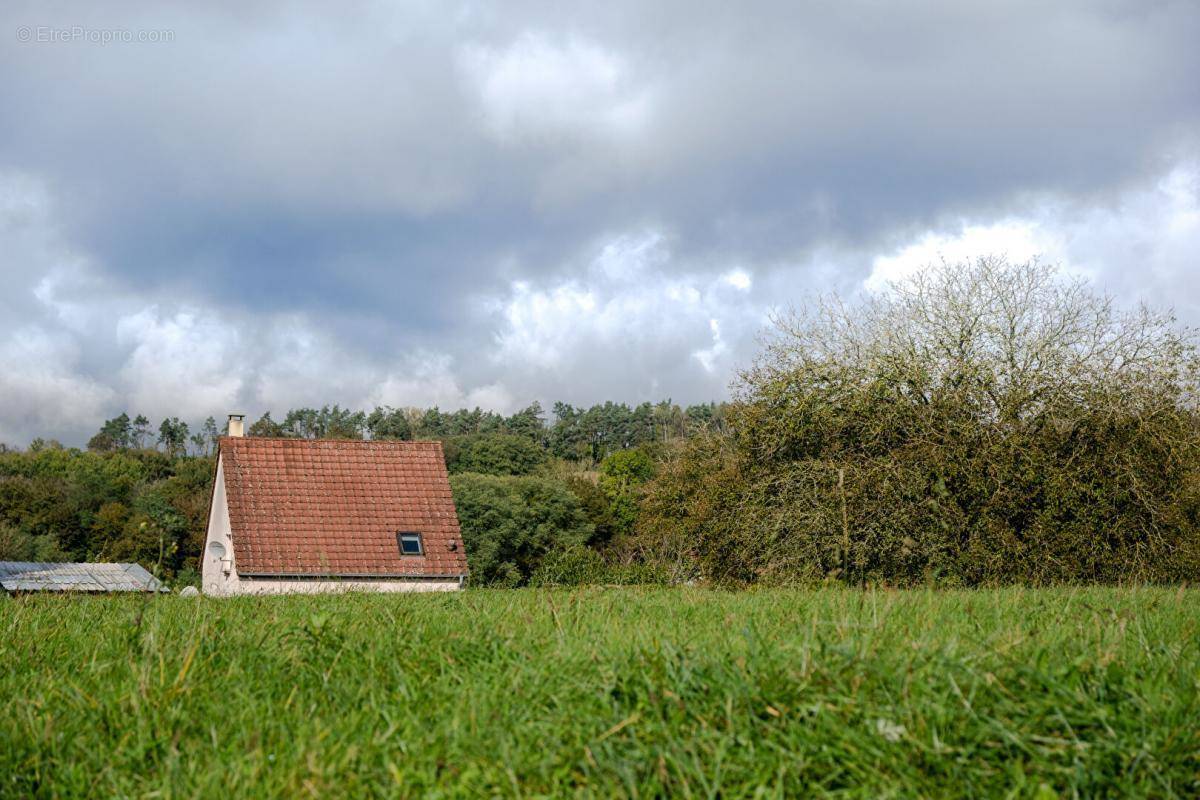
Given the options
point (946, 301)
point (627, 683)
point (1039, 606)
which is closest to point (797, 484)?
point (946, 301)

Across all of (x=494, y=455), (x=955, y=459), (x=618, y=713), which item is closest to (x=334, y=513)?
(x=955, y=459)

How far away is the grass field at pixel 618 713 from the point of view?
3268mm

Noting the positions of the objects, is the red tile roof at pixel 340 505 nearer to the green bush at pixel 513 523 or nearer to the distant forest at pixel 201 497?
the distant forest at pixel 201 497

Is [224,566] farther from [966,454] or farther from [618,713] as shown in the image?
[618,713]

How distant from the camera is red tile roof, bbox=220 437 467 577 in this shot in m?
32.7

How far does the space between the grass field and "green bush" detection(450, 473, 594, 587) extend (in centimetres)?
6124

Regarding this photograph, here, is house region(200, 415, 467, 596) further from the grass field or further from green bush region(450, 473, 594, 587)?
green bush region(450, 473, 594, 587)

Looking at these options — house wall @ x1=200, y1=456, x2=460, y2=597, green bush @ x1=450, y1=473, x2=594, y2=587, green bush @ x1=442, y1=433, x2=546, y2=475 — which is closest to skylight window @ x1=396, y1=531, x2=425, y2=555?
house wall @ x1=200, y1=456, x2=460, y2=597

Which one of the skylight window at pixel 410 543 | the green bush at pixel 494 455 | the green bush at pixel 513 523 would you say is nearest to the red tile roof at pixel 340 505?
the skylight window at pixel 410 543

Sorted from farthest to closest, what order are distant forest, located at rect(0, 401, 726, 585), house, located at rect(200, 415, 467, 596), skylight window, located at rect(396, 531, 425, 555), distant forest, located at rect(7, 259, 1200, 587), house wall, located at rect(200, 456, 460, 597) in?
distant forest, located at rect(0, 401, 726, 585) → skylight window, located at rect(396, 531, 425, 555) → house, located at rect(200, 415, 467, 596) → house wall, located at rect(200, 456, 460, 597) → distant forest, located at rect(7, 259, 1200, 587)

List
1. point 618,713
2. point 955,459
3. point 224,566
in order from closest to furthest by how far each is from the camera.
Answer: point 618,713 → point 955,459 → point 224,566

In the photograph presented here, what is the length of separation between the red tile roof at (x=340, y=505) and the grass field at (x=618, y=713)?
1116 inches

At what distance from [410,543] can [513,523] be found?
131 feet

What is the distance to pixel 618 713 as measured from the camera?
3670mm
